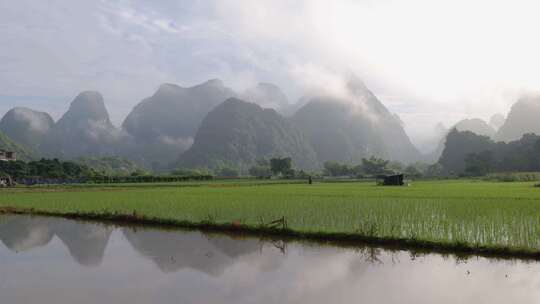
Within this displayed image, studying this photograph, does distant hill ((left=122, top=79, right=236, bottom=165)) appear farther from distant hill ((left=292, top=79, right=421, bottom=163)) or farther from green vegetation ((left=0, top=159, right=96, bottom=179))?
green vegetation ((left=0, top=159, right=96, bottom=179))

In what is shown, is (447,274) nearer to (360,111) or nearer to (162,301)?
(162,301)

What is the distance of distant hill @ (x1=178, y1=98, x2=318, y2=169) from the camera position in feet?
401

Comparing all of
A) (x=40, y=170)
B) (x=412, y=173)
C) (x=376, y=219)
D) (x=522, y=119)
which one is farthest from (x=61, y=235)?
(x=522, y=119)

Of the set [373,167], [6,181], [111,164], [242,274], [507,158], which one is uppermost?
[507,158]

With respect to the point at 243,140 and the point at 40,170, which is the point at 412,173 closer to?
the point at 40,170

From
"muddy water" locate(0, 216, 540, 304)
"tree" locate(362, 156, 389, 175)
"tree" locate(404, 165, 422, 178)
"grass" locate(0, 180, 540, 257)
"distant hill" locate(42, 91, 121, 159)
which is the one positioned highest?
"distant hill" locate(42, 91, 121, 159)

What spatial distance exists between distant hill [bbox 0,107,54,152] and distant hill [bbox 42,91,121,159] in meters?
2.89

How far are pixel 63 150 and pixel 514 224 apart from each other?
15658 centimetres

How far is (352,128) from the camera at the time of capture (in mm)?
165125

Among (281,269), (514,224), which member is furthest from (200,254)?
(514,224)

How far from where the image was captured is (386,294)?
6.58 meters

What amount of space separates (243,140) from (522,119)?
87523 millimetres

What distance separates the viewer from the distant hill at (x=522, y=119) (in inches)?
5261

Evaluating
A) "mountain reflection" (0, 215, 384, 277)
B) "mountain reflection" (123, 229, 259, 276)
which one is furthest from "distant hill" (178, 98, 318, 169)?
"mountain reflection" (123, 229, 259, 276)
